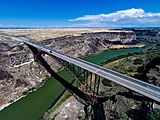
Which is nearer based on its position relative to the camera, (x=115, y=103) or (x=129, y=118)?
(x=129, y=118)

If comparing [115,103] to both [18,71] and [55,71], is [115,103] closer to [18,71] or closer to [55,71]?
[18,71]

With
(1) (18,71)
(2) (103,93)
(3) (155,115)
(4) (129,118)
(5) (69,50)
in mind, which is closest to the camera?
(3) (155,115)

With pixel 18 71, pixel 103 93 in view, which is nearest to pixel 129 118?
pixel 103 93

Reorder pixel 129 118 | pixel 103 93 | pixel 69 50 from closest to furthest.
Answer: pixel 129 118
pixel 103 93
pixel 69 50

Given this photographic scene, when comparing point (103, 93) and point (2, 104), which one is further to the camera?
point (2, 104)

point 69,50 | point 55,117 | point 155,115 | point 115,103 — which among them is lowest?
point 69,50

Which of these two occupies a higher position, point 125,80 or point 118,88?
point 125,80

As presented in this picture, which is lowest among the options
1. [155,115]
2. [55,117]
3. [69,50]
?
[69,50]

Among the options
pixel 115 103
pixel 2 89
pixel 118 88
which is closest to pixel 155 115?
pixel 115 103

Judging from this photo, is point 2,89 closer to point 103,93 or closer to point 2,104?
point 2,104
